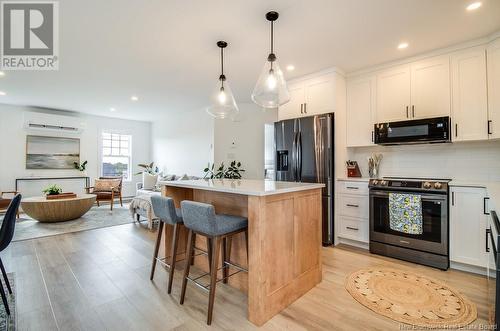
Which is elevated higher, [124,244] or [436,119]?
[436,119]

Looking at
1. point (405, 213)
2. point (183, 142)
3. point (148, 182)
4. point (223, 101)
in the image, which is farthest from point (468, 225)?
point (183, 142)

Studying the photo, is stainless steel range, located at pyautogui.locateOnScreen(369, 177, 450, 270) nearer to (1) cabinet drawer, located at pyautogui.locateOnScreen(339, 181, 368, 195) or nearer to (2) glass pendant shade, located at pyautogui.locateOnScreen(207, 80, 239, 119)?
(1) cabinet drawer, located at pyautogui.locateOnScreen(339, 181, 368, 195)

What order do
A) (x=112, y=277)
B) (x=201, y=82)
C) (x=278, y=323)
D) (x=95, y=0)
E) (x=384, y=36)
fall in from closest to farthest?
(x=278, y=323) → (x=95, y=0) → (x=112, y=277) → (x=384, y=36) → (x=201, y=82)

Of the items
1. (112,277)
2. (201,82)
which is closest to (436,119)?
(201,82)

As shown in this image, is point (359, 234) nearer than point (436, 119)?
No

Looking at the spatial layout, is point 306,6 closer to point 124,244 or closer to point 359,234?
point 359,234

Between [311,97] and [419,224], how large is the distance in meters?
2.33

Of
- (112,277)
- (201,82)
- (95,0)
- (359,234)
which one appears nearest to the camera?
(95,0)

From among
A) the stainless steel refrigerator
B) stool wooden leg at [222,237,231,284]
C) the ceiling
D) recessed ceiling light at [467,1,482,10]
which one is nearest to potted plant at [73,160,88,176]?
the ceiling

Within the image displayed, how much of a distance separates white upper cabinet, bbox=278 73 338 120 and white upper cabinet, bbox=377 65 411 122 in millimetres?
658

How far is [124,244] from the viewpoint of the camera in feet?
11.8

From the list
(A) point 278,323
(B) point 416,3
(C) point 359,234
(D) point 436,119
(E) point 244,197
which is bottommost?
(A) point 278,323

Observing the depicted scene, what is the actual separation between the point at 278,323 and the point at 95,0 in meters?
3.15

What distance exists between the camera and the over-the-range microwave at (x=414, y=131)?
291cm
